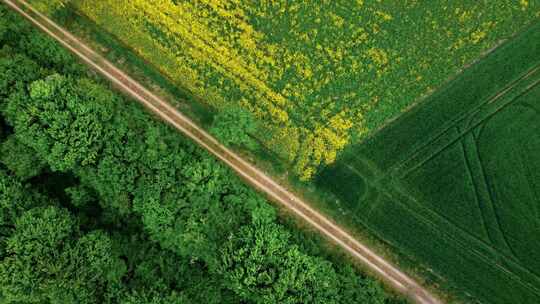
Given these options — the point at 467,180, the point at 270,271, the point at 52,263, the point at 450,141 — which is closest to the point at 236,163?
the point at 270,271

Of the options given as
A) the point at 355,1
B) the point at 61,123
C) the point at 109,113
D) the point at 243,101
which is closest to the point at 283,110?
the point at 243,101

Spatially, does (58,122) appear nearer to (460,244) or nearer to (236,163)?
(236,163)

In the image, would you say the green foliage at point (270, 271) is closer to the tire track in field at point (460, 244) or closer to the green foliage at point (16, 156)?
the tire track in field at point (460, 244)

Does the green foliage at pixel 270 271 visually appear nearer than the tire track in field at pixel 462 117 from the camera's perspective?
Yes

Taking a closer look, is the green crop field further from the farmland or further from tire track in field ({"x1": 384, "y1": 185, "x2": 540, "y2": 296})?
the farmland

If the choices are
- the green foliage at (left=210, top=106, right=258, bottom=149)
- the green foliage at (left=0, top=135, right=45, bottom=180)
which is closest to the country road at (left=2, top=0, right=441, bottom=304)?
the green foliage at (left=210, top=106, right=258, bottom=149)

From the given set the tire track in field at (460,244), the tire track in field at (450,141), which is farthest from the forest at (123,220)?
the tire track in field at (450,141)
